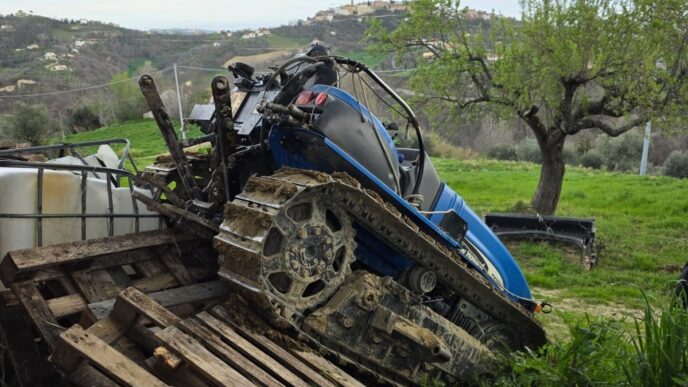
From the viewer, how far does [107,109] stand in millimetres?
34875

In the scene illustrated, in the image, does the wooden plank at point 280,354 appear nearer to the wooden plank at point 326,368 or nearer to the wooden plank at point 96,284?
the wooden plank at point 326,368

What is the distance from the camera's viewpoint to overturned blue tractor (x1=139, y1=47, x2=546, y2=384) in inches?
147

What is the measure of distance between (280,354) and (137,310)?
0.81 metres

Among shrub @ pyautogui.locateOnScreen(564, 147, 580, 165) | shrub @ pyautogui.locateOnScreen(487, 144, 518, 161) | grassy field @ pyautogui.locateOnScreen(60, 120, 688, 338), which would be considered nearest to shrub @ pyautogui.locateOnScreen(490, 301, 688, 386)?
grassy field @ pyautogui.locateOnScreen(60, 120, 688, 338)

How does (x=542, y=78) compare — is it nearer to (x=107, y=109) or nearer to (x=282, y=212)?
(x=282, y=212)

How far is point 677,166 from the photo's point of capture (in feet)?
82.2

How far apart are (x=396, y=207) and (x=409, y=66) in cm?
1211

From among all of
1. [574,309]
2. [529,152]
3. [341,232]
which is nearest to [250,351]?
[341,232]

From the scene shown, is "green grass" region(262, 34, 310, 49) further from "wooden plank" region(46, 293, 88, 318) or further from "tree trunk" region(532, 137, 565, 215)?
"wooden plank" region(46, 293, 88, 318)

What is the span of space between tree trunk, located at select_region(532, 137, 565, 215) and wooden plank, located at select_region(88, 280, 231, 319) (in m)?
9.14

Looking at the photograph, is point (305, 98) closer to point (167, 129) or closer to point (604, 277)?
point (167, 129)

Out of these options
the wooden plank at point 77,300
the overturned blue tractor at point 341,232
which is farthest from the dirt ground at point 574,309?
the wooden plank at point 77,300

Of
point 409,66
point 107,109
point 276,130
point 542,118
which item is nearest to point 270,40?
point 107,109

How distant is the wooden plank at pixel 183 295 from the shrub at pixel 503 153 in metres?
28.1
